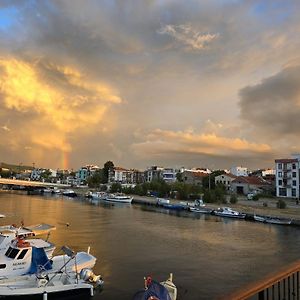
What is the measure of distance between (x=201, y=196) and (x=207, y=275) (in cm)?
5998

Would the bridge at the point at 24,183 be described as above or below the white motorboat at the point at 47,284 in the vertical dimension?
above

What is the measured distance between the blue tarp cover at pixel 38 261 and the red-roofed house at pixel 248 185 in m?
76.4

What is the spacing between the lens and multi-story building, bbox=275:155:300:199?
238ft

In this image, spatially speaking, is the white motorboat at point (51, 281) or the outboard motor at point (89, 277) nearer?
the white motorboat at point (51, 281)

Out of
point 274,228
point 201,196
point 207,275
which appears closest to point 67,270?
point 207,275

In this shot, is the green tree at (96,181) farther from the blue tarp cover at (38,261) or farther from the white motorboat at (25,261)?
the blue tarp cover at (38,261)

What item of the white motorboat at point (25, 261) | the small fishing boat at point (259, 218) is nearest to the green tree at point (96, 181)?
the small fishing boat at point (259, 218)

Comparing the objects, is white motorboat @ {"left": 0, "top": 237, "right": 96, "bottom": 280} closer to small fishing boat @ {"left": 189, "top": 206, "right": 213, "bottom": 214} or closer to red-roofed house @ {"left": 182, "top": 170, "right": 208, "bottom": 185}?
small fishing boat @ {"left": 189, "top": 206, "right": 213, "bottom": 214}

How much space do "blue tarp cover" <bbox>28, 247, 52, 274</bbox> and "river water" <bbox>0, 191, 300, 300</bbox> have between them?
2.88m

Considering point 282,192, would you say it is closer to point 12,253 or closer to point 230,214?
point 230,214

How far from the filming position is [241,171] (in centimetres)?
13600

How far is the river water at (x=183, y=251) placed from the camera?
19.7 meters

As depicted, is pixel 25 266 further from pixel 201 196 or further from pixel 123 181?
pixel 123 181

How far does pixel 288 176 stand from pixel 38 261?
2566 inches
